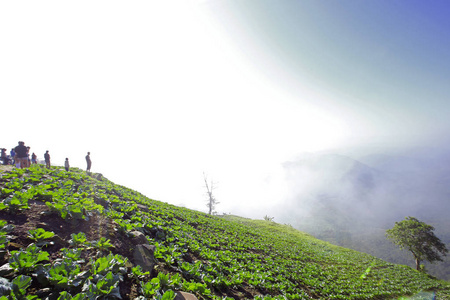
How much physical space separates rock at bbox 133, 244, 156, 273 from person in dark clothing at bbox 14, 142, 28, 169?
23.8 m

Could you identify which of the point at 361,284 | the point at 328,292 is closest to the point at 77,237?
the point at 328,292

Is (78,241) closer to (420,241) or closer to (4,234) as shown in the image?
(4,234)

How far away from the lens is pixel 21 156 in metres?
21.9

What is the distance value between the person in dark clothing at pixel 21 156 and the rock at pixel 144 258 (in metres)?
23.8

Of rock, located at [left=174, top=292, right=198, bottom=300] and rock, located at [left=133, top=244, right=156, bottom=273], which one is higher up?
rock, located at [left=133, top=244, right=156, bottom=273]

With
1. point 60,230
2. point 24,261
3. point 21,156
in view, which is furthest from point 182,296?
point 21,156

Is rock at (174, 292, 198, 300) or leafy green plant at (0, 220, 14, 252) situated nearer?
leafy green plant at (0, 220, 14, 252)

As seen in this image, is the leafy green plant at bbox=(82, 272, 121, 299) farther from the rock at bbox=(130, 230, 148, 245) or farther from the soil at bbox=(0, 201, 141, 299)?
the rock at bbox=(130, 230, 148, 245)

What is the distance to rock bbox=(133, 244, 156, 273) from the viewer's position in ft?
24.2

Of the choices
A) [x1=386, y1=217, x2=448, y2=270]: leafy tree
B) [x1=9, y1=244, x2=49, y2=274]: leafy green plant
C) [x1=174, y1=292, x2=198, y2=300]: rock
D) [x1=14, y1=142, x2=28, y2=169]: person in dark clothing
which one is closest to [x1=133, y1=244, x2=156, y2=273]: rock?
[x1=174, y1=292, x2=198, y2=300]: rock

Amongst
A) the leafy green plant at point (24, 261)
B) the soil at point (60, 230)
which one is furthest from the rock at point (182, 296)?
the leafy green plant at point (24, 261)

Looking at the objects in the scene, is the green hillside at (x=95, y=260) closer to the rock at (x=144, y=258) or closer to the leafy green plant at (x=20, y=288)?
the leafy green plant at (x=20, y=288)

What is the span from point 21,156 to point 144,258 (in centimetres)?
2477

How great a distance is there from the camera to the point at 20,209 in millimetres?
7699
